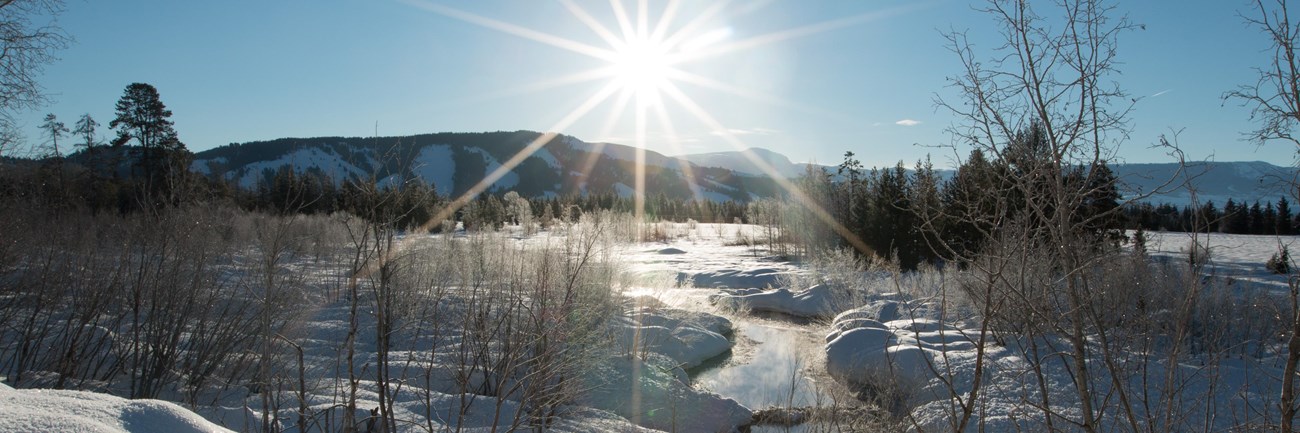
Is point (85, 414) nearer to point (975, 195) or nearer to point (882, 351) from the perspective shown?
point (975, 195)

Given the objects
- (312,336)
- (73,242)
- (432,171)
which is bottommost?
(312,336)

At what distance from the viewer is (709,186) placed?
124 m

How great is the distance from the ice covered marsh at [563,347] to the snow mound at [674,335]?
52 millimetres

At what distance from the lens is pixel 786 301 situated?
14.5 metres

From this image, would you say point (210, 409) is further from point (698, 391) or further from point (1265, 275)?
point (1265, 275)

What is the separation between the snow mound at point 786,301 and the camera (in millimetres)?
13766

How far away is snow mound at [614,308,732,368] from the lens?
9.21 metres

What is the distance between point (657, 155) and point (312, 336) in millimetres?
157274

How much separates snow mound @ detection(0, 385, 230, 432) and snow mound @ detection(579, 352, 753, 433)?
15.1 feet

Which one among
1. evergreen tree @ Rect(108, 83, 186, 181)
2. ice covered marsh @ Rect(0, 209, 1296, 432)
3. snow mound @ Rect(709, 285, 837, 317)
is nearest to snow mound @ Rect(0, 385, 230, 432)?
ice covered marsh @ Rect(0, 209, 1296, 432)

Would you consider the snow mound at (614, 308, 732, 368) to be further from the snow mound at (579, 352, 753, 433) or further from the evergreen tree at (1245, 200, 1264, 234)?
the evergreen tree at (1245, 200, 1264, 234)

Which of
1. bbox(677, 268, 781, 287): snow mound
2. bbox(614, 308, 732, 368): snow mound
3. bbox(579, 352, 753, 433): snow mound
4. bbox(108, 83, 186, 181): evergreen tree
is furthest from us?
bbox(108, 83, 186, 181): evergreen tree

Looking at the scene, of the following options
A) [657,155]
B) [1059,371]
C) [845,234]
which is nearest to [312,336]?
[1059,371]

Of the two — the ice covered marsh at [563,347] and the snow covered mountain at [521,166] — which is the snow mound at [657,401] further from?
the snow covered mountain at [521,166]
